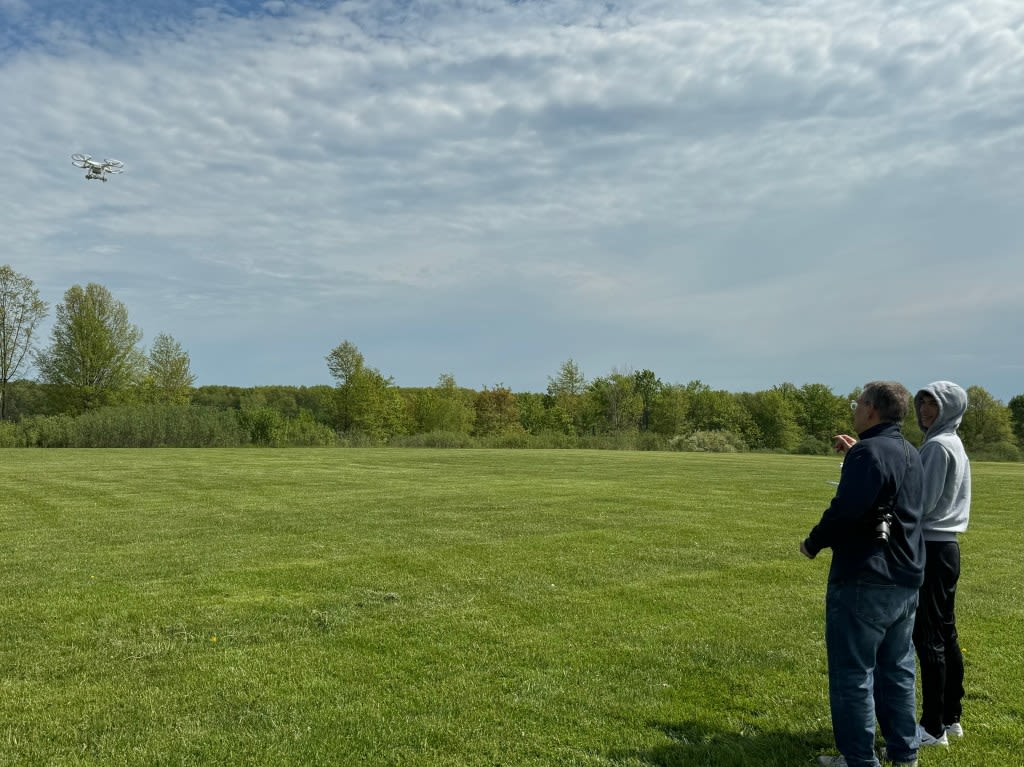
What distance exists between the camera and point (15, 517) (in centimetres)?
1466

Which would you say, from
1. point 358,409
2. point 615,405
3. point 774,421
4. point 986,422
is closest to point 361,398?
point 358,409

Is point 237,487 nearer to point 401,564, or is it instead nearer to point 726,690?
point 401,564

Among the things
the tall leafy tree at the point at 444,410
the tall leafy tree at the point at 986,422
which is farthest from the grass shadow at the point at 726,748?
the tall leafy tree at the point at 986,422

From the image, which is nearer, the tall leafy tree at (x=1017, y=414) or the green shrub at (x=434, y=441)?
the green shrub at (x=434, y=441)

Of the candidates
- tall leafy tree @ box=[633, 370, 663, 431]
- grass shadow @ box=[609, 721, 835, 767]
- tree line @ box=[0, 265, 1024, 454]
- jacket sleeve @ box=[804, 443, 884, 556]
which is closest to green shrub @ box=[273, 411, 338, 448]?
tree line @ box=[0, 265, 1024, 454]

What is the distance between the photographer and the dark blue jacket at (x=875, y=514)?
3850 mm

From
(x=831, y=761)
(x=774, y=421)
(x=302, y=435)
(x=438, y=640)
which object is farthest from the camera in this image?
(x=774, y=421)

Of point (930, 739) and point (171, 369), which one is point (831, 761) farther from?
point (171, 369)

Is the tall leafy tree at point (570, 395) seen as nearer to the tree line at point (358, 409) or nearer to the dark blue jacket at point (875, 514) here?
the tree line at point (358, 409)

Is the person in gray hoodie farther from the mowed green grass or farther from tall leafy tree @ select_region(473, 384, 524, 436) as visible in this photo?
tall leafy tree @ select_region(473, 384, 524, 436)

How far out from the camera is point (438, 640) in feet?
22.0

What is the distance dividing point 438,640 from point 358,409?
2531 inches

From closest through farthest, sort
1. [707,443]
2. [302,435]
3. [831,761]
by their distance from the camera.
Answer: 1. [831,761]
2. [302,435]
3. [707,443]

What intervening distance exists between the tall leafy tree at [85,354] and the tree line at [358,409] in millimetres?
78
